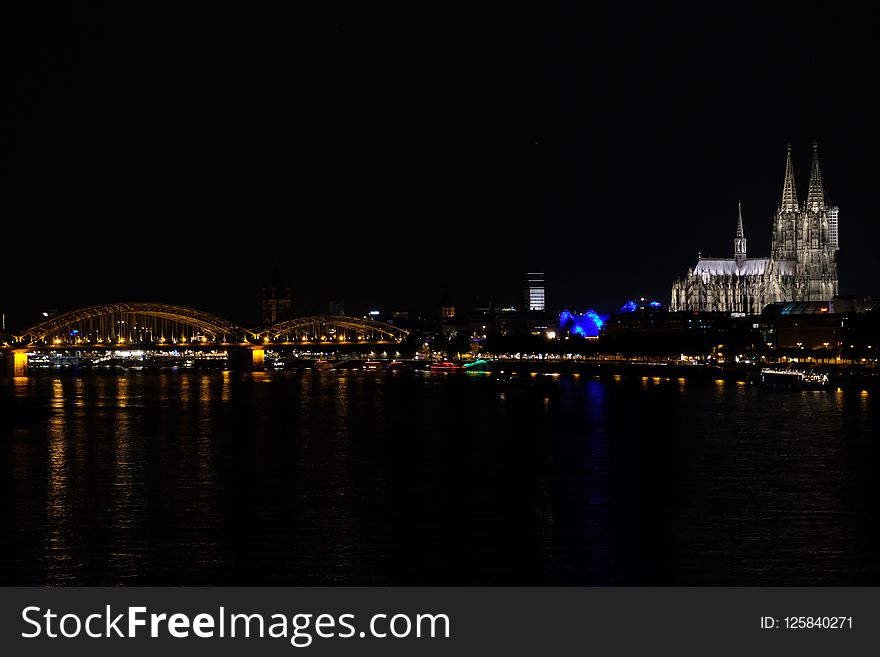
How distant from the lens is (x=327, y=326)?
5157 inches

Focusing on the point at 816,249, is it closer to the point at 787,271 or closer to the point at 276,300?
the point at 787,271

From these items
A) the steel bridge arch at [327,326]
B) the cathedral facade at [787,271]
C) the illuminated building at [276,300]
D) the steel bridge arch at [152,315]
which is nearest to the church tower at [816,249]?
the cathedral facade at [787,271]

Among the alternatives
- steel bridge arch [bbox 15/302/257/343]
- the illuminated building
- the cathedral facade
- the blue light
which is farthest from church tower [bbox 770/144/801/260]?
the illuminated building

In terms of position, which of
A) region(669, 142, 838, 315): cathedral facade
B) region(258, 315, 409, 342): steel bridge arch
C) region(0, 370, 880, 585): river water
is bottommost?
region(0, 370, 880, 585): river water

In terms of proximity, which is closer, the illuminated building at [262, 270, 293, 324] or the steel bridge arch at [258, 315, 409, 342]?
the steel bridge arch at [258, 315, 409, 342]

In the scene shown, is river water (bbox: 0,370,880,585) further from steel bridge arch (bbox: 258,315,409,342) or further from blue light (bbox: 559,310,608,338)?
blue light (bbox: 559,310,608,338)

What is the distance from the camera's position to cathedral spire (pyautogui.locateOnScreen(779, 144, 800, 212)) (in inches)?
5074

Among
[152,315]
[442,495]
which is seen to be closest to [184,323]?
[152,315]

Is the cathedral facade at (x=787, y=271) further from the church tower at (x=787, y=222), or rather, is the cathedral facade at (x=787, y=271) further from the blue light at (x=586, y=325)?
the blue light at (x=586, y=325)

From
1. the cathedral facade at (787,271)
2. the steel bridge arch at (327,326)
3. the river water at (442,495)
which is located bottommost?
the river water at (442,495)

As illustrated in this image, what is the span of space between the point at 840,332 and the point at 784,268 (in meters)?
26.3

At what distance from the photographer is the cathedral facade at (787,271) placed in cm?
12912
